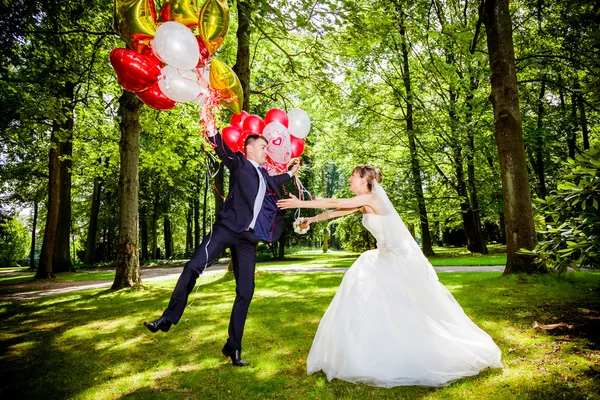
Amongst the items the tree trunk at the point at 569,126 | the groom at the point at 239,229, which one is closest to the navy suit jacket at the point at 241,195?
the groom at the point at 239,229

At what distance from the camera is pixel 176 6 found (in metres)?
3.79

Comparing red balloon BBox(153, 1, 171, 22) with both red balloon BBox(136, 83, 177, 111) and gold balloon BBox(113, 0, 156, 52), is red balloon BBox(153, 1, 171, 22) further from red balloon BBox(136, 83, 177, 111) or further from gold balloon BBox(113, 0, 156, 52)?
red balloon BBox(136, 83, 177, 111)

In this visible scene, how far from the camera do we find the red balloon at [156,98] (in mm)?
4031

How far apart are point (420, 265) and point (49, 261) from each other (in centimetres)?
1704

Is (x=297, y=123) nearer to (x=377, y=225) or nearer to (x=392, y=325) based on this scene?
(x=377, y=225)

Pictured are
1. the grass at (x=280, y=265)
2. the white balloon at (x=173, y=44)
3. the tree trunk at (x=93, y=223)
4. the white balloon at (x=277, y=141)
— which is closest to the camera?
the white balloon at (x=173, y=44)

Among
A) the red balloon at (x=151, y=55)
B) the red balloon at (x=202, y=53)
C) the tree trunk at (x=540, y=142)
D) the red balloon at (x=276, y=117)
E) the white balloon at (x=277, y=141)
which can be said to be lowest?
the white balloon at (x=277, y=141)

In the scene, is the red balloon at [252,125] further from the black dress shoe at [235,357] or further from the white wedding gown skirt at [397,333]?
the black dress shoe at [235,357]

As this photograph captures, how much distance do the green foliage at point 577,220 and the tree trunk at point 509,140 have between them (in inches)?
117

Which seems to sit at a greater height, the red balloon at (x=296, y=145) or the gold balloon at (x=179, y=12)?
the gold balloon at (x=179, y=12)

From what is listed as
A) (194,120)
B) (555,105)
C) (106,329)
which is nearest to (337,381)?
(106,329)

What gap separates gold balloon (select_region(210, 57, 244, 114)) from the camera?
4113 millimetres

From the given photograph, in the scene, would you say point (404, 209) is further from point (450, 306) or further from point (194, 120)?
point (450, 306)

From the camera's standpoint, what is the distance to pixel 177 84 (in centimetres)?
377
